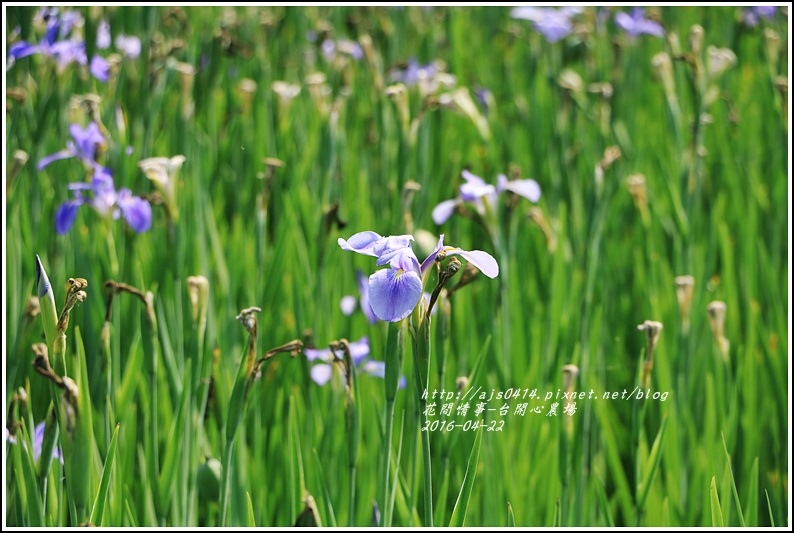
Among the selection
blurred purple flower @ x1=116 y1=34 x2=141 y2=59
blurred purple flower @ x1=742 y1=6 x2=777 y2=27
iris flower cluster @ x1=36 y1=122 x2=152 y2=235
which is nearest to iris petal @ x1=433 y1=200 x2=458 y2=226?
iris flower cluster @ x1=36 y1=122 x2=152 y2=235

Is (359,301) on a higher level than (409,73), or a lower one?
lower

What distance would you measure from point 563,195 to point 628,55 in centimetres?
77

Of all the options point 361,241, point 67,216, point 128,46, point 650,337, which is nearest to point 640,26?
point 128,46

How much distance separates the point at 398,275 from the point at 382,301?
33 mm

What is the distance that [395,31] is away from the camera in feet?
8.50

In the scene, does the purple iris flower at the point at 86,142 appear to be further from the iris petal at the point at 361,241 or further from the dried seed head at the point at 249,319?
the iris petal at the point at 361,241

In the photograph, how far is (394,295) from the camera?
760 millimetres

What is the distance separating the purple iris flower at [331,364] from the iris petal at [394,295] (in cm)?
53

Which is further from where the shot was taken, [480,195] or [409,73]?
[409,73]

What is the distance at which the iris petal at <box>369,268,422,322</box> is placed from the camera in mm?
752

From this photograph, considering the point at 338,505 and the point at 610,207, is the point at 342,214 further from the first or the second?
the point at 338,505

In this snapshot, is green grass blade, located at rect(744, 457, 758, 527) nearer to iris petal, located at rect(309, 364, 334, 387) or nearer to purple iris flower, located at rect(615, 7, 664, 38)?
iris petal, located at rect(309, 364, 334, 387)

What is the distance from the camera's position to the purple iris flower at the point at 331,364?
1.32 metres

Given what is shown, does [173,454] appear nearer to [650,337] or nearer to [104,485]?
[104,485]
